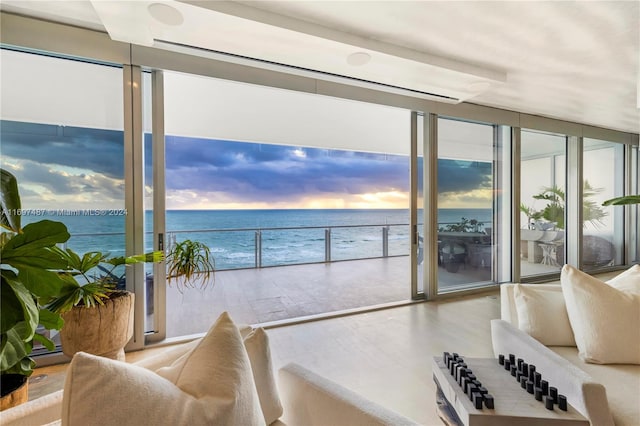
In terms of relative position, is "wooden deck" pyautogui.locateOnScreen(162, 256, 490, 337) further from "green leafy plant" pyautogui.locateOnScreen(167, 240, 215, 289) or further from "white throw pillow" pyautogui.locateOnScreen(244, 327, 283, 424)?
"white throw pillow" pyautogui.locateOnScreen(244, 327, 283, 424)

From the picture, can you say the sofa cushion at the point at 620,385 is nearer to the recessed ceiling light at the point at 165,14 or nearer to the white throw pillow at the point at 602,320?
the white throw pillow at the point at 602,320

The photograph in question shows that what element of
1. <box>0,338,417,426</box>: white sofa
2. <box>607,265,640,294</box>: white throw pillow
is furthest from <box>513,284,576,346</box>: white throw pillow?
<box>0,338,417,426</box>: white sofa

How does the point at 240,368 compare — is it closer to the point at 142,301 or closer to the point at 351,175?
the point at 142,301

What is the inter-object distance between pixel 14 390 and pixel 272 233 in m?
9.28

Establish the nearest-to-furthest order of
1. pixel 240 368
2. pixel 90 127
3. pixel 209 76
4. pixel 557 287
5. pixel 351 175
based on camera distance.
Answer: pixel 240 368, pixel 557 287, pixel 90 127, pixel 209 76, pixel 351 175

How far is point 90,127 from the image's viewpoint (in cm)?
237

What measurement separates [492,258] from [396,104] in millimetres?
2612

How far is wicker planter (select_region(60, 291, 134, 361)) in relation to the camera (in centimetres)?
190

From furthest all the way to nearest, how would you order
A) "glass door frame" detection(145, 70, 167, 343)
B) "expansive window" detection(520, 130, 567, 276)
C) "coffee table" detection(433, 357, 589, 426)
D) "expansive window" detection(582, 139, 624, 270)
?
"expansive window" detection(582, 139, 624, 270)
"expansive window" detection(520, 130, 567, 276)
"glass door frame" detection(145, 70, 167, 343)
"coffee table" detection(433, 357, 589, 426)

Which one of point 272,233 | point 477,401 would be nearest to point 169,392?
point 477,401

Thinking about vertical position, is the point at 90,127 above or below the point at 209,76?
below

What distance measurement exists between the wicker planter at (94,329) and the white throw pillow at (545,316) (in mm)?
2614

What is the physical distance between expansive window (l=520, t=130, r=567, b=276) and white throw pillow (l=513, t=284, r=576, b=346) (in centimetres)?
298

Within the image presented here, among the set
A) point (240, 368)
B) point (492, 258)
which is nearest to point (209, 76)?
point (240, 368)
